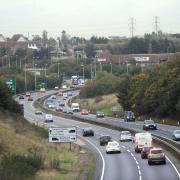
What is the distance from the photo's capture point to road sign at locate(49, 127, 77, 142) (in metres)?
49.8

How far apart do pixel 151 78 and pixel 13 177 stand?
7792cm

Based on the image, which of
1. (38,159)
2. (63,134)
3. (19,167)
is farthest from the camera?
(63,134)

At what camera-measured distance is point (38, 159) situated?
39.2 metres

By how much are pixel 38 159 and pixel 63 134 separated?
10762mm

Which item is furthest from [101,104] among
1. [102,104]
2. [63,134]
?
[63,134]

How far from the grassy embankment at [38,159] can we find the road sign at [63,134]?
118cm

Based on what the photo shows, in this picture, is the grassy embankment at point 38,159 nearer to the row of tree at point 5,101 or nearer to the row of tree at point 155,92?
A: the row of tree at point 5,101

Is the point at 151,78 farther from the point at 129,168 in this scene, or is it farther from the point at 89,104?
the point at 129,168

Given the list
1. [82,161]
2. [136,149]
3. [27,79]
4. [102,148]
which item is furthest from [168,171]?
[27,79]

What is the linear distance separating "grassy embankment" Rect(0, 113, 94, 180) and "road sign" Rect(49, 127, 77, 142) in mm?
1177

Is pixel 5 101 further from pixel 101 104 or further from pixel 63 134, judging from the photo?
pixel 101 104

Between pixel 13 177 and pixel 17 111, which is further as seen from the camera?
pixel 17 111

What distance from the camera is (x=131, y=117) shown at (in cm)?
9744

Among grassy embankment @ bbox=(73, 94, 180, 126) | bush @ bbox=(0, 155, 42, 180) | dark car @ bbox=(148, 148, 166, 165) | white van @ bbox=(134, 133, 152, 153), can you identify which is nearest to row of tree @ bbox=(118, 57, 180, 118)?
grassy embankment @ bbox=(73, 94, 180, 126)
